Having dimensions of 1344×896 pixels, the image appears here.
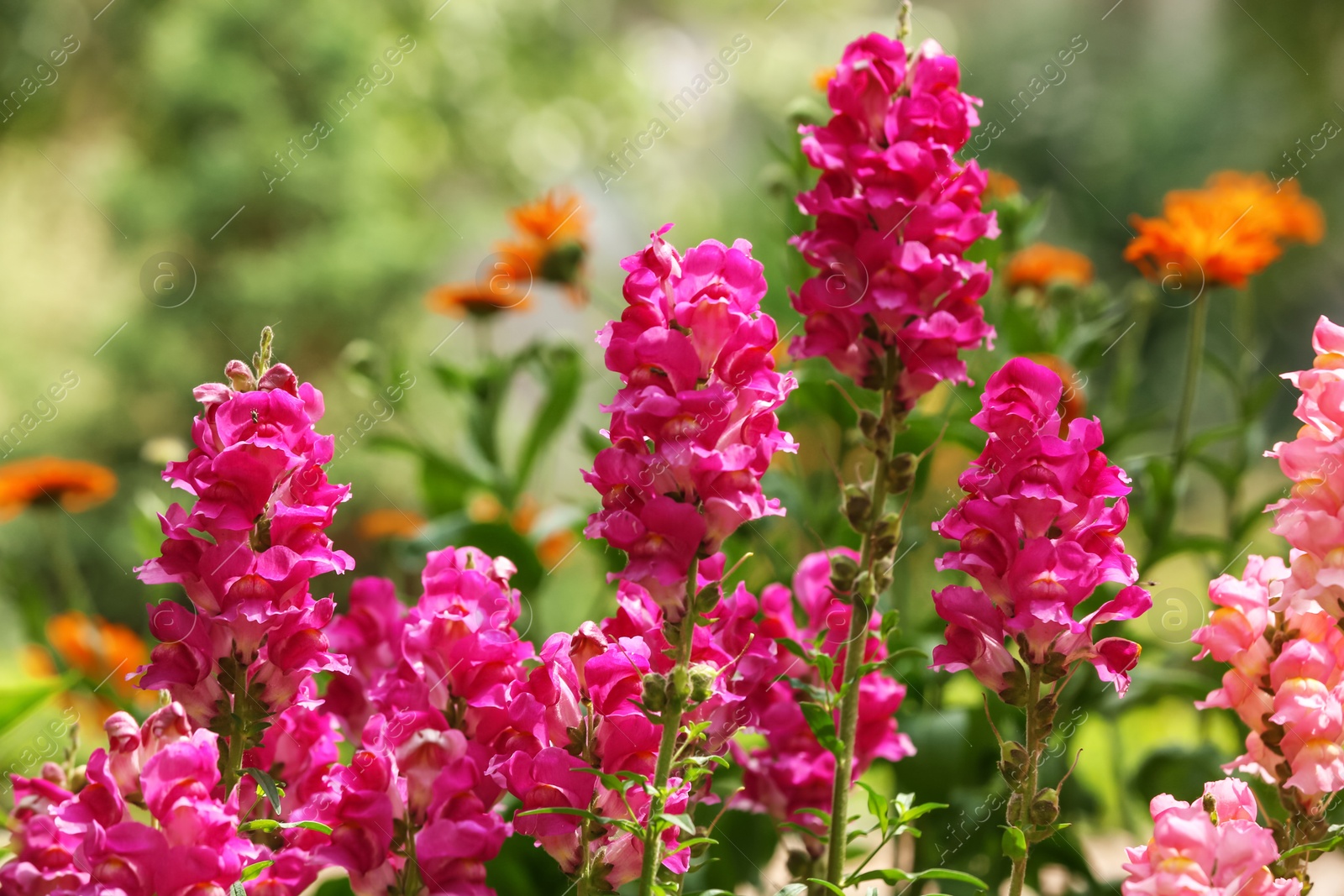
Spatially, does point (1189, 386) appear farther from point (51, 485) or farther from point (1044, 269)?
point (51, 485)

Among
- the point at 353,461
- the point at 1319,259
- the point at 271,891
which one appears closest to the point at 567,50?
the point at 353,461

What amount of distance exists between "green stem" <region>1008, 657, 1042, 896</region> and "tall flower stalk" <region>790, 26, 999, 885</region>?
0.10 metres

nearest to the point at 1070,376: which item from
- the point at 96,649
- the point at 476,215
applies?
the point at 96,649

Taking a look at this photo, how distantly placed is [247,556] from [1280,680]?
59cm

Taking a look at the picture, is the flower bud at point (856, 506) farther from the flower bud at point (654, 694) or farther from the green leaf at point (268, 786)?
the green leaf at point (268, 786)

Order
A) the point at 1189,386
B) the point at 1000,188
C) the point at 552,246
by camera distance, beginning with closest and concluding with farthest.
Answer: the point at 1189,386 → the point at 1000,188 → the point at 552,246

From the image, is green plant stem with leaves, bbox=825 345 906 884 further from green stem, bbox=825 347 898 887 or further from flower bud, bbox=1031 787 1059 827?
flower bud, bbox=1031 787 1059 827

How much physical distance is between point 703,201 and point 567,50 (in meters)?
1.97

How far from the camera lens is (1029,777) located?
658mm

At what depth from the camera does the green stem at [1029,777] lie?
65cm

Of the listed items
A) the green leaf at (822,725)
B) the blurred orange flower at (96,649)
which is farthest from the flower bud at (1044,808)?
the blurred orange flower at (96,649)

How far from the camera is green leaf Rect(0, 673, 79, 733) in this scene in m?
1.11

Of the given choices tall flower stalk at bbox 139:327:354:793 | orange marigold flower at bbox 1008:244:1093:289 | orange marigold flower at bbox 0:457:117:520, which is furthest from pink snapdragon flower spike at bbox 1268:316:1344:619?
orange marigold flower at bbox 0:457:117:520

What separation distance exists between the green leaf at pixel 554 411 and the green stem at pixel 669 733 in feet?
2.72
